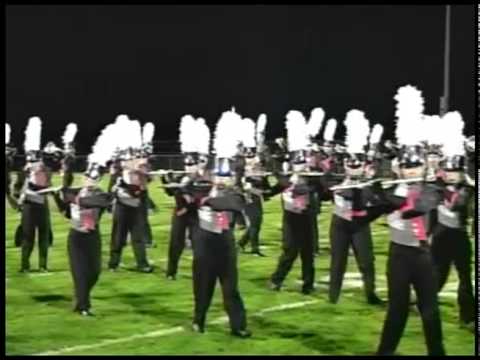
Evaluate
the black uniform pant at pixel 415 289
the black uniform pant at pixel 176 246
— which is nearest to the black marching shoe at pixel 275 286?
the black uniform pant at pixel 176 246

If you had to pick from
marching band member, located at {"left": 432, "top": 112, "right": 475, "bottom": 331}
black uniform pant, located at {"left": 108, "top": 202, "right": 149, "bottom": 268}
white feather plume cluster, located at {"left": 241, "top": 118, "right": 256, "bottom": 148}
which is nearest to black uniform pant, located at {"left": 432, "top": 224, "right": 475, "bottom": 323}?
marching band member, located at {"left": 432, "top": 112, "right": 475, "bottom": 331}

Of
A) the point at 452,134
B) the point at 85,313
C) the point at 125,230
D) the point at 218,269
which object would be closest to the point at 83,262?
the point at 85,313

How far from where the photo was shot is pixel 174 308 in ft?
23.3

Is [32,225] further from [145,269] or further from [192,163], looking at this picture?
[192,163]

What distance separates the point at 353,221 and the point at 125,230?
8.76 ft

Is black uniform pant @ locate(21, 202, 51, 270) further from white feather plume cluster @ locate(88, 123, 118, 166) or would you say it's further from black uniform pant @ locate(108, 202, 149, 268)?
white feather plume cluster @ locate(88, 123, 118, 166)

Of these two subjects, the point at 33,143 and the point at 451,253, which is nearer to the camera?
the point at 451,253

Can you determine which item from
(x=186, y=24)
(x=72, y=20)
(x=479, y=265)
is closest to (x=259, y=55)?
(x=186, y=24)

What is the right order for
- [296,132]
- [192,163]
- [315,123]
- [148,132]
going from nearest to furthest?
[192,163] < [296,132] < [148,132] < [315,123]

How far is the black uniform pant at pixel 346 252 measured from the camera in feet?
23.6

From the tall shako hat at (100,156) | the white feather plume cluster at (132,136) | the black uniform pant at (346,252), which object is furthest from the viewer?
the white feather plume cluster at (132,136)

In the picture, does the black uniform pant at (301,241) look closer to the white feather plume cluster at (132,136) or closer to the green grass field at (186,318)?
the green grass field at (186,318)

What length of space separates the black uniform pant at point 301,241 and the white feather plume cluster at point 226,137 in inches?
49.4

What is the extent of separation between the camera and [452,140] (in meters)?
6.08
